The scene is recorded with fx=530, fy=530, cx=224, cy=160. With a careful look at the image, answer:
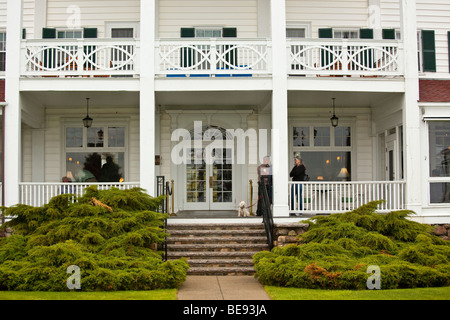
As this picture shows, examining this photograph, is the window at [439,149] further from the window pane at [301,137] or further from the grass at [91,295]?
the grass at [91,295]

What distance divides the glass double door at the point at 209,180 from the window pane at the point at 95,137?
287 cm

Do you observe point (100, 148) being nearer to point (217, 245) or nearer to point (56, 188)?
point (56, 188)

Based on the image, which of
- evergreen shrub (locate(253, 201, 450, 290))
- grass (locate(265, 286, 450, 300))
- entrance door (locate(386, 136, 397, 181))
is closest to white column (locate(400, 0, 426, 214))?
entrance door (locate(386, 136, 397, 181))

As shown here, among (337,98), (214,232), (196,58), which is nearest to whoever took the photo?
(214,232)

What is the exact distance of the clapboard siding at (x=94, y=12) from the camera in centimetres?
1688

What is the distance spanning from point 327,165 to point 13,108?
9.48 m

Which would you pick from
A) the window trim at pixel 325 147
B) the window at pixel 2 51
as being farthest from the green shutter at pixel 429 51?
the window at pixel 2 51

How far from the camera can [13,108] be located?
1363 centimetres

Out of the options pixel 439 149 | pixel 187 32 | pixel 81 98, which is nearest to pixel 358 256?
pixel 439 149

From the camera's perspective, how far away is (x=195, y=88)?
1381 cm

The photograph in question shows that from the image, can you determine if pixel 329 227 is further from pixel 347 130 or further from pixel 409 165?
pixel 347 130

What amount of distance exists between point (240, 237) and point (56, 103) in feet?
24.3

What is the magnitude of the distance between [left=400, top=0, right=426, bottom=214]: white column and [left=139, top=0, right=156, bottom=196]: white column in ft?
21.8

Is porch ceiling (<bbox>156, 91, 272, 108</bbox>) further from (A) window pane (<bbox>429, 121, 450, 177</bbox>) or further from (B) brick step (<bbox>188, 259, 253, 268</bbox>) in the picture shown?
(B) brick step (<bbox>188, 259, 253, 268</bbox>)
